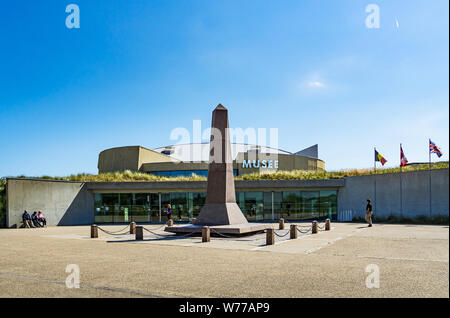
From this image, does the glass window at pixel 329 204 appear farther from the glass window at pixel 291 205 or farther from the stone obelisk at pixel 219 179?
the stone obelisk at pixel 219 179

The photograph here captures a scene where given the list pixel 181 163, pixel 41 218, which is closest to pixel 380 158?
pixel 181 163

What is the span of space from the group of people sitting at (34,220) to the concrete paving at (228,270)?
1366 centimetres

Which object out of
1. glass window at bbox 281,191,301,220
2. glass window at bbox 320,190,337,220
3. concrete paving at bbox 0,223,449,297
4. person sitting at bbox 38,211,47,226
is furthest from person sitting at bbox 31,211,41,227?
glass window at bbox 320,190,337,220

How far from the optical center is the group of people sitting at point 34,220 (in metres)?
25.2

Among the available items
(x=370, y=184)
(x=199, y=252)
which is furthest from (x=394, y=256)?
(x=370, y=184)

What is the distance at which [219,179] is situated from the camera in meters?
18.5

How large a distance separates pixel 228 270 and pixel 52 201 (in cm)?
2367

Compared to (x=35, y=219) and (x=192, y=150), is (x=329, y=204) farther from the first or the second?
(x=192, y=150)

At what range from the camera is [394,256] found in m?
9.98

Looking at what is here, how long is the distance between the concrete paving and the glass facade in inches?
718
